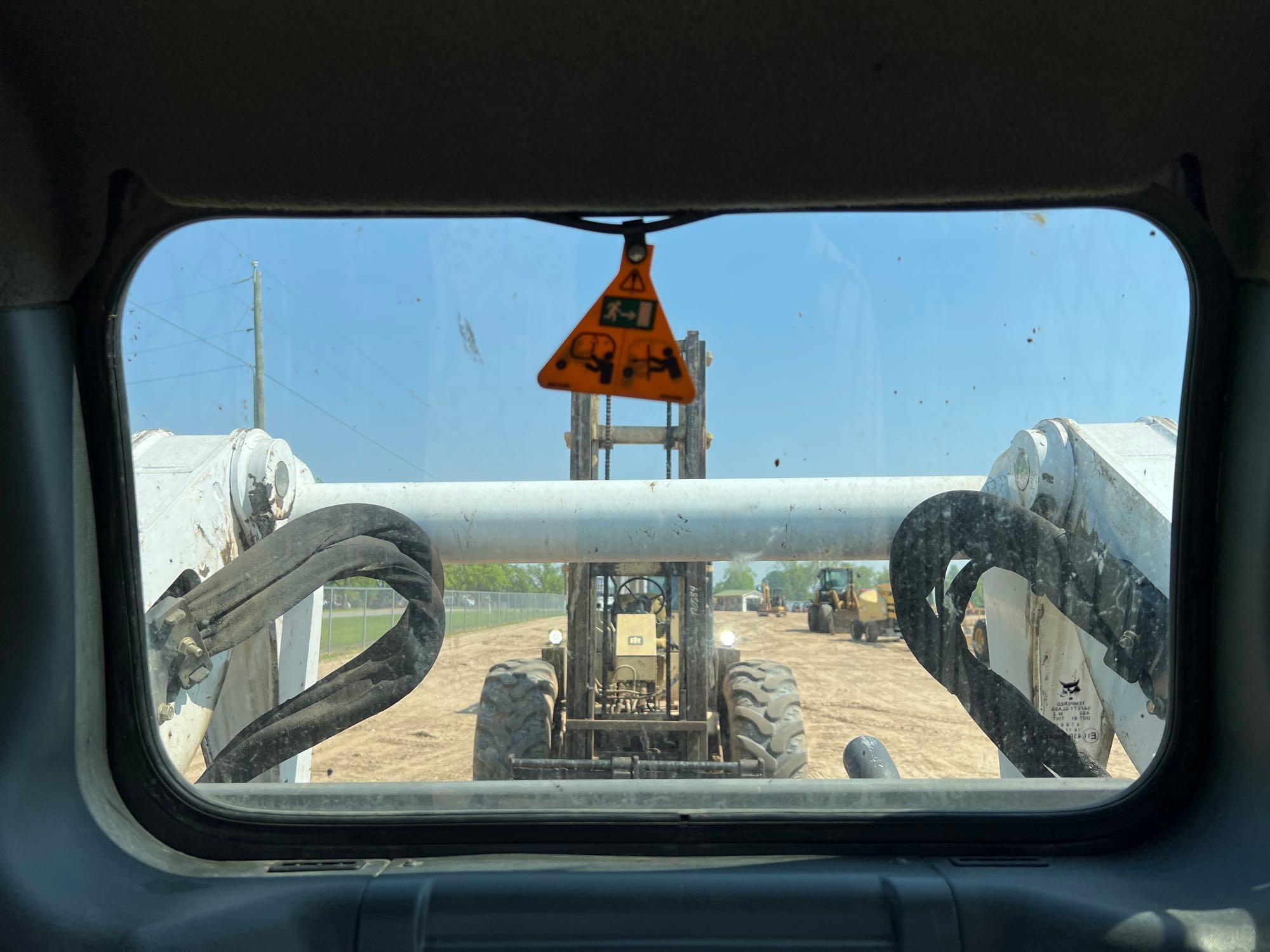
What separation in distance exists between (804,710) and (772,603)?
28cm

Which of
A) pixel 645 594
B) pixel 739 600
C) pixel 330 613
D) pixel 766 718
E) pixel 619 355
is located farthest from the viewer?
pixel 766 718

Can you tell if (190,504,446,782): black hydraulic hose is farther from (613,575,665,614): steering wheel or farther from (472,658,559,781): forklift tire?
(613,575,665,614): steering wheel

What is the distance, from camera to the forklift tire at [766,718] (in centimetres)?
191

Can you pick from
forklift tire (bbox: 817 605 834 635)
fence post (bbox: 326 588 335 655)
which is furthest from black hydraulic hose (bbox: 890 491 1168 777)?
fence post (bbox: 326 588 335 655)

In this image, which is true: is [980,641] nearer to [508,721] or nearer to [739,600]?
[739,600]

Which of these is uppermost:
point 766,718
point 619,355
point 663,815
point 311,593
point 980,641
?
point 619,355

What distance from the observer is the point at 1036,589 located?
1891 millimetres

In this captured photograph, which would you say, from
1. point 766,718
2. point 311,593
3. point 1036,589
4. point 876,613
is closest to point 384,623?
point 311,593

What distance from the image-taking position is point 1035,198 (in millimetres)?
1745

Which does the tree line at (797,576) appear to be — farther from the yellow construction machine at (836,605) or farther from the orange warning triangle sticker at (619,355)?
the orange warning triangle sticker at (619,355)

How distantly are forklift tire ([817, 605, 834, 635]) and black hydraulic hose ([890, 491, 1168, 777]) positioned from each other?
145 mm

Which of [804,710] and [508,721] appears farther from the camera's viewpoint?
[508,721]

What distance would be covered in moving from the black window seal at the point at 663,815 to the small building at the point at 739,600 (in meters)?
0.39

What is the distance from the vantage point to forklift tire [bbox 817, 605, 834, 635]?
1714 millimetres
